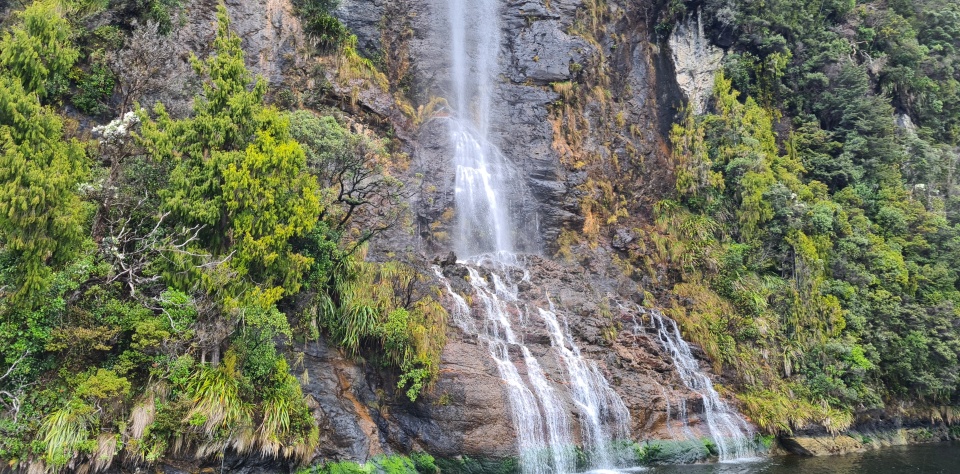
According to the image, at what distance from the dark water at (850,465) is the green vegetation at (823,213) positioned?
139cm

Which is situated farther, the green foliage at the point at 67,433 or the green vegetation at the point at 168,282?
the green vegetation at the point at 168,282

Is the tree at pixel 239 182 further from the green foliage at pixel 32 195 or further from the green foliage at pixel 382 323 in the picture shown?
the green foliage at pixel 32 195

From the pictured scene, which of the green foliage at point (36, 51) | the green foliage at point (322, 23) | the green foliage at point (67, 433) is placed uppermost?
the green foliage at point (322, 23)

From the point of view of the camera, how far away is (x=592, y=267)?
922 inches

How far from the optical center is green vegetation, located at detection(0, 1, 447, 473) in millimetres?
9672

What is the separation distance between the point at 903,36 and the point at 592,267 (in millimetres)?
23650

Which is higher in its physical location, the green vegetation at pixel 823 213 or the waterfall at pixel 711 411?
the green vegetation at pixel 823 213

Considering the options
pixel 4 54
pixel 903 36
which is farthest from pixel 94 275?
pixel 903 36

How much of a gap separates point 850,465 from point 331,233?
56.8 feet

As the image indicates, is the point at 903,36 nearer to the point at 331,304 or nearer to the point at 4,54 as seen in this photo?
the point at 331,304

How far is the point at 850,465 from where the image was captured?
16.7 m

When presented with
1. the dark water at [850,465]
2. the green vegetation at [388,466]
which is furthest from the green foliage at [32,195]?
the dark water at [850,465]

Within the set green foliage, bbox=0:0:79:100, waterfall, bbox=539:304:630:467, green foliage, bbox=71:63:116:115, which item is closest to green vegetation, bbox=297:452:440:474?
waterfall, bbox=539:304:630:467

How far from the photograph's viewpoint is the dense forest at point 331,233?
1008cm
